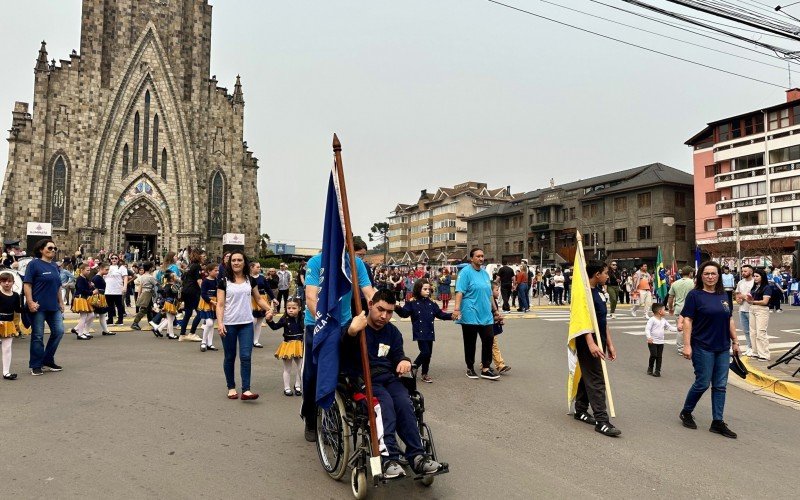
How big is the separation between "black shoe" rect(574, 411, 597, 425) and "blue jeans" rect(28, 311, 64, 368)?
7629 millimetres

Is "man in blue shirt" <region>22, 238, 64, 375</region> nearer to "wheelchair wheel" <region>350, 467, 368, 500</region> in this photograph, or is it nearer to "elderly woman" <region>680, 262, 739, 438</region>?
"wheelchair wheel" <region>350, 467, 368, 500</region>

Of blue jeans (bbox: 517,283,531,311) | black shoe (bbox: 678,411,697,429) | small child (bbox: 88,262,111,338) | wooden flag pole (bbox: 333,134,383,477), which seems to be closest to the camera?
wooden flag pole (bbox: 333,134,383,477)

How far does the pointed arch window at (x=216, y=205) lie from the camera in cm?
4503

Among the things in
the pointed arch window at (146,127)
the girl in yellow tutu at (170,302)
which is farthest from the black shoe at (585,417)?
the pointed arch window at (146,127)

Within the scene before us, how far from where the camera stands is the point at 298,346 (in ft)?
22.9

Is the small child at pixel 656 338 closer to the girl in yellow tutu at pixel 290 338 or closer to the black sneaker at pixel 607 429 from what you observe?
the black sneaker at pixel 607 429

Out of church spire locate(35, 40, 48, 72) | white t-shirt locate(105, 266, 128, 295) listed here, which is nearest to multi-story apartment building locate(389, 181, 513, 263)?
church spire locate(35, 40, 48, 72)

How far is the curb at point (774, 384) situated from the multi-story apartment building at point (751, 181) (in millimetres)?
41837

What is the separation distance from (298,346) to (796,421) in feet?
20.8

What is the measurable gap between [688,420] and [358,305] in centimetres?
438

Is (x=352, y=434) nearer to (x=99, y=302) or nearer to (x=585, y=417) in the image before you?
(x=585, y=417)

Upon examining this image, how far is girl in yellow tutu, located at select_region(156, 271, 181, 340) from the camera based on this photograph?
12.5m

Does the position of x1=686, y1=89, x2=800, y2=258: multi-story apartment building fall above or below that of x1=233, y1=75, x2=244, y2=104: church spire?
below

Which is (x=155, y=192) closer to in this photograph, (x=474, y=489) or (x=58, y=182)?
(x=58, y=182)
